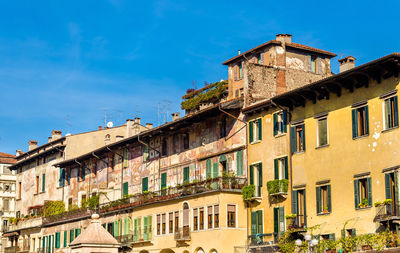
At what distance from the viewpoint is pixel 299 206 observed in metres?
37.2

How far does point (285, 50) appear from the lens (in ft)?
154

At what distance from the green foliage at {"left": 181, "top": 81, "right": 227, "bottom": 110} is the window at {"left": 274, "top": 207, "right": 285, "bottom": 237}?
17.5 m

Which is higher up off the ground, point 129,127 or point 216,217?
point 129,127

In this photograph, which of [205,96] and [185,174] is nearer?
[185,174]

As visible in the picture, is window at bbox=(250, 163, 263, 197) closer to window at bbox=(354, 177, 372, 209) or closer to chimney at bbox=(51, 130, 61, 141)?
window at bbox=(354, 177, 372, 209)

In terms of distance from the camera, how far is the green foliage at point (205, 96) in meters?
55.0

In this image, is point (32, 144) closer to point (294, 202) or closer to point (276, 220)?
point (276, 220)

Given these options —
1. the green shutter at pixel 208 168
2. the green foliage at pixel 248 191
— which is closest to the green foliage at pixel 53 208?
the green shutter at pixel 208 168

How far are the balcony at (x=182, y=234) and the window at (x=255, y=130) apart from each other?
6.89 metres

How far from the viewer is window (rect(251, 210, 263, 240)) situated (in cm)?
4031

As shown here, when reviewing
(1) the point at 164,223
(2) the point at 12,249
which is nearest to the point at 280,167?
(1) the point at 164,223

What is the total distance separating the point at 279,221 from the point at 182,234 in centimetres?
788

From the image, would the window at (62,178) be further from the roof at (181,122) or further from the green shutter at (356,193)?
the green shutter at (356,193)

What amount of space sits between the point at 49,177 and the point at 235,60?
80.2 ft
